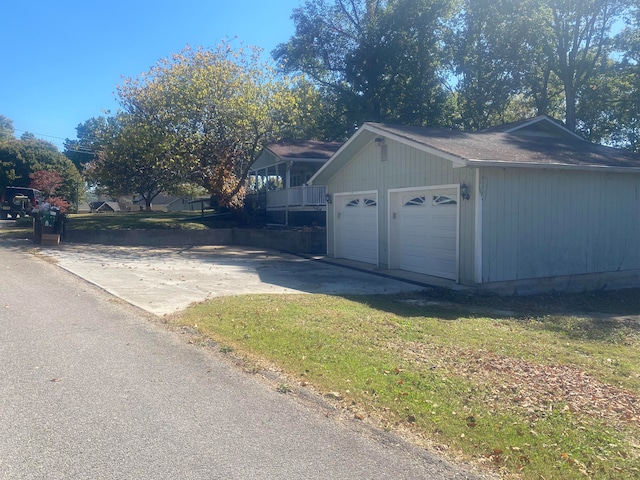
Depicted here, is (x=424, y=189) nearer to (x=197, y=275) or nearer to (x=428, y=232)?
(x=428, y=232)

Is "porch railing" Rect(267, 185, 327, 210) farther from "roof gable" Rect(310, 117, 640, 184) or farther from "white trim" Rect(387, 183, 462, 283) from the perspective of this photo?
"white trim" Rect(387, 183, 462, 283)

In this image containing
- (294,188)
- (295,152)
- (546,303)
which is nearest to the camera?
(546,303)

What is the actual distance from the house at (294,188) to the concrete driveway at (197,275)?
4.64 metres

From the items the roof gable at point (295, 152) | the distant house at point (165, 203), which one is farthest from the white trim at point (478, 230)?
the distant house at point (165, 203)

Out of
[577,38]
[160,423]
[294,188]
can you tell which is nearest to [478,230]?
[160,423]

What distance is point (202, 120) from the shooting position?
2244cm

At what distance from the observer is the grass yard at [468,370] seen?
13.9 feet

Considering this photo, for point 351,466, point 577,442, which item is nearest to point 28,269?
point 351,466

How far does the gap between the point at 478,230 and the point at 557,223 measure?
2.54m

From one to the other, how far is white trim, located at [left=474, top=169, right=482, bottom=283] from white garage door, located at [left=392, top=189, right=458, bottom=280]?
0.78 metres

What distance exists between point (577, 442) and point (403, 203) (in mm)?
11123

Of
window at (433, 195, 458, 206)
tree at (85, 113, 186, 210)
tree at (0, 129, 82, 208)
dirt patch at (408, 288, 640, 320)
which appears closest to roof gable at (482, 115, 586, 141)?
window at (433, 195, 458, 206)

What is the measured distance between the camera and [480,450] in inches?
164

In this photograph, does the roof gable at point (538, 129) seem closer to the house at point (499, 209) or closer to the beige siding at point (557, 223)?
the house at point (499, 209)
